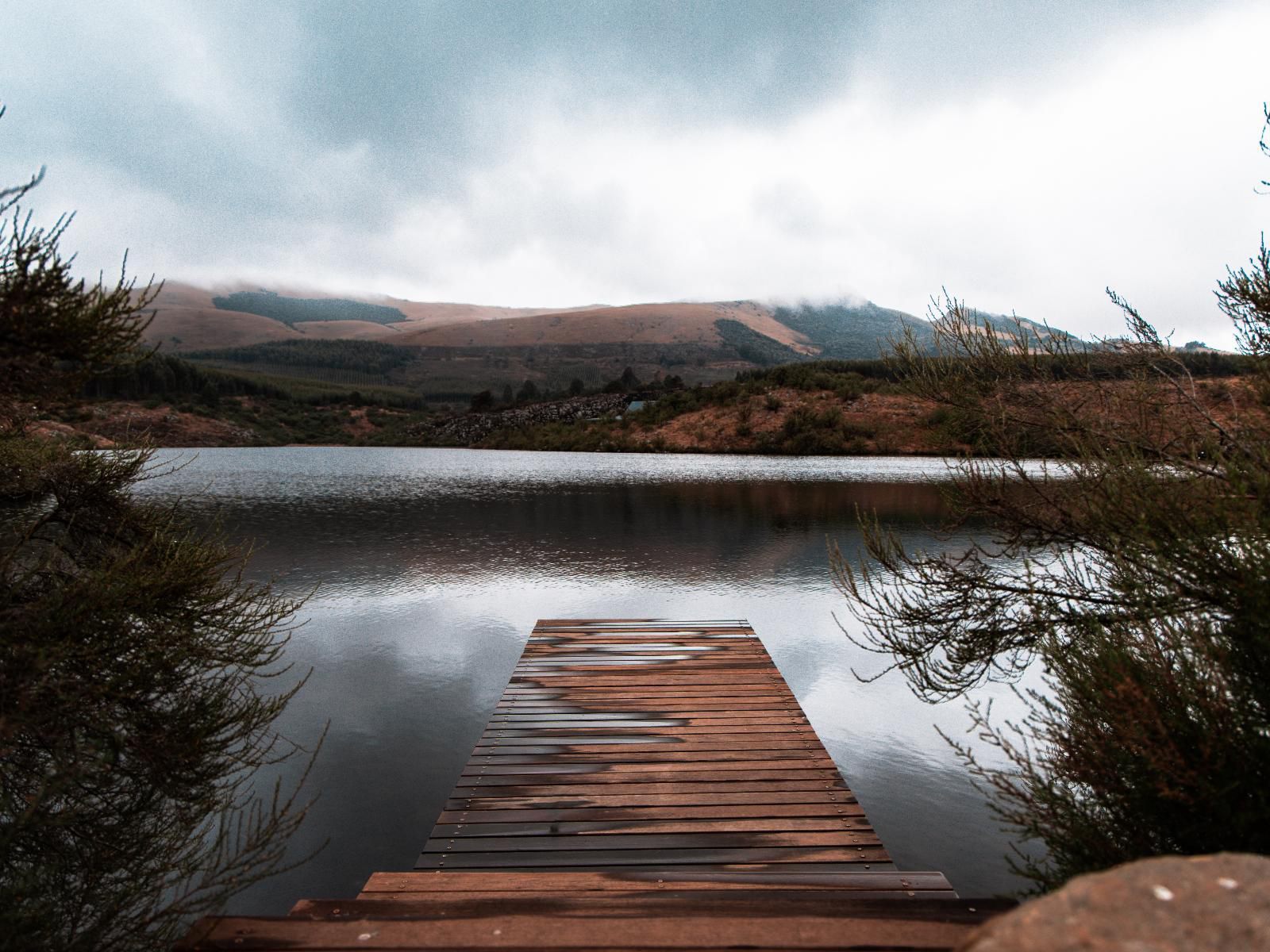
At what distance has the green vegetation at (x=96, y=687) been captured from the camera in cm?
405

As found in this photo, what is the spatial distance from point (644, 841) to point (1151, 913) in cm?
380

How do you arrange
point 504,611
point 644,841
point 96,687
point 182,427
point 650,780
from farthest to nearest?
point 182,427, point 504,611, point 650,780, point 644,841, point 96,687

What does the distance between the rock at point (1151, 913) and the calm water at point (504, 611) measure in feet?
15.2

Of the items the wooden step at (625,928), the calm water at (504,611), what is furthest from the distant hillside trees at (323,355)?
the wooden step at (625,928)

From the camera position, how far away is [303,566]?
1783 cm

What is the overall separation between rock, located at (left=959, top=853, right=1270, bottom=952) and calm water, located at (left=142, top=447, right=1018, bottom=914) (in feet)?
15.2

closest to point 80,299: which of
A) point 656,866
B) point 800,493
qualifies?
point 656,866

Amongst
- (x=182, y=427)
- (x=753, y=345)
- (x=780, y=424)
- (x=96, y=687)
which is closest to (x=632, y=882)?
(x=96, y=687)

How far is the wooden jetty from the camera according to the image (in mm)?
2805

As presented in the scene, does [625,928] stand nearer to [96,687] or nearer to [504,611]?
[96,687]

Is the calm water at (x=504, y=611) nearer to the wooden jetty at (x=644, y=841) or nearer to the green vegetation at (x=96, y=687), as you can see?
the green vegetation at (x=96, y=687)

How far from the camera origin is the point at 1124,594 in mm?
5109

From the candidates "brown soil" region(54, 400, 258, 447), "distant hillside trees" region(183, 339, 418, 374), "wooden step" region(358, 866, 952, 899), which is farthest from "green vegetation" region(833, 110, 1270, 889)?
"distant hillside trees" region(183, 339, 418, 374)

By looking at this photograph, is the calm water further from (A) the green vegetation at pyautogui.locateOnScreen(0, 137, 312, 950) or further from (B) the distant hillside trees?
(B) the distant hillside trees
